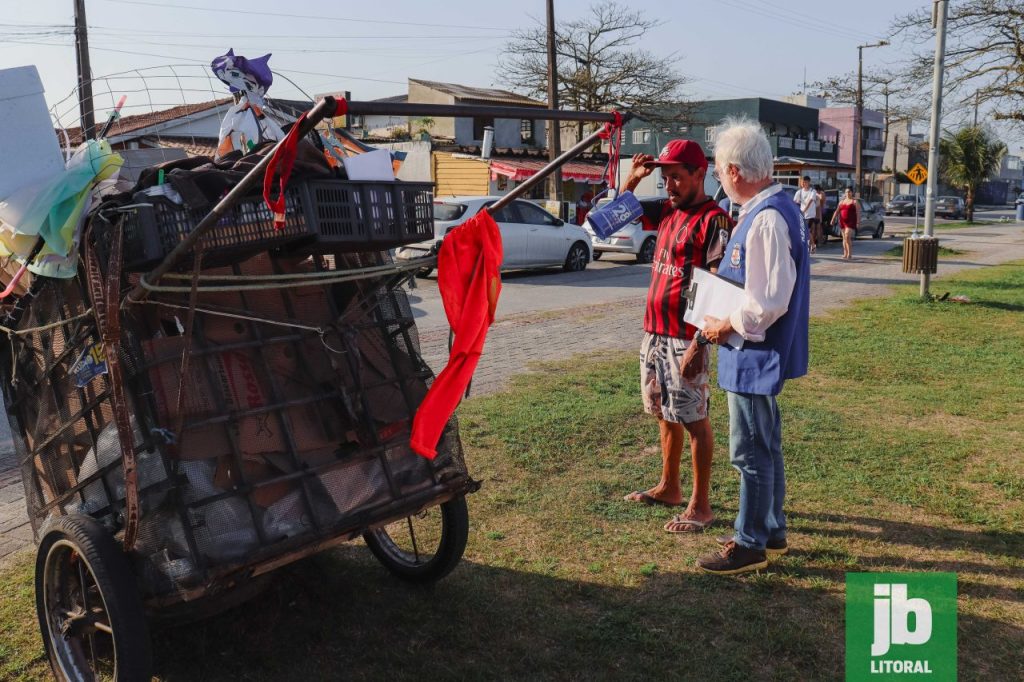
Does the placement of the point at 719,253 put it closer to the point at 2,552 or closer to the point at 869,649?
the point at 869,649

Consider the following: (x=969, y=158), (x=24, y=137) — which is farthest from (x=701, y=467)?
(x=969, y=158)

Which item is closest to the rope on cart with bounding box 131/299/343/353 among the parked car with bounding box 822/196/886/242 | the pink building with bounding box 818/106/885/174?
the parked car with bounding box 822/196/886/242

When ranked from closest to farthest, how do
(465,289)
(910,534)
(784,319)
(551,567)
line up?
(465,289) → (784,319) → (551,567) → (910,534)

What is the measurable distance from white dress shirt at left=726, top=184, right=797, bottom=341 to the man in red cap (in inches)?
18.7

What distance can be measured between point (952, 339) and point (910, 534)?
645 centimetres

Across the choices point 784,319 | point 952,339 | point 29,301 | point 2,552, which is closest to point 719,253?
point 784,319

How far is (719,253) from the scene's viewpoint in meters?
4.17

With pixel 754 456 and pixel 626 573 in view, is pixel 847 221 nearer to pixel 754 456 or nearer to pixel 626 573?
pixel 754 456

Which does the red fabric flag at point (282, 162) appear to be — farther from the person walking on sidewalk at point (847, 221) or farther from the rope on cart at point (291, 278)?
the person walking on sidewalk at point (847, 221)

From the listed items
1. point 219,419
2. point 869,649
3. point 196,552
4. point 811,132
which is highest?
point 811,132

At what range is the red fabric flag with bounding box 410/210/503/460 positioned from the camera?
2.94 metres

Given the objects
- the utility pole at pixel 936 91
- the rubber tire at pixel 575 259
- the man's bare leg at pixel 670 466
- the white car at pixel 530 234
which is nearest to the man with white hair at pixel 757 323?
the man's bare leg at pixel 670 466

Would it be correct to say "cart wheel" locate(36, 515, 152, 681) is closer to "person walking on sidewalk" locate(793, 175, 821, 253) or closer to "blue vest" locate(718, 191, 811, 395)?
"blue vest" locate(718, 191, 811, 395)

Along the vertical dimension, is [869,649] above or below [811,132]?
below
